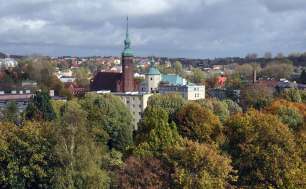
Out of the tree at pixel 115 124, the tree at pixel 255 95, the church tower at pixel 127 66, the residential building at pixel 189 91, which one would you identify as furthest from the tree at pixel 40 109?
the residential building at pixel 189 91

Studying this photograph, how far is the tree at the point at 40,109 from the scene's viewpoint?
107 feet

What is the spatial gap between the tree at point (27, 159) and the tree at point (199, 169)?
778 centimetres

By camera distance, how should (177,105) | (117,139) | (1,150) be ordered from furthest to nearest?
1. (177,105)
2. (117,139)
3. (1,150)

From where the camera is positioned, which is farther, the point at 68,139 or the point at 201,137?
the point at 201,137

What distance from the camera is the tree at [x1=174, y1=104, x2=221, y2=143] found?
1345 inches

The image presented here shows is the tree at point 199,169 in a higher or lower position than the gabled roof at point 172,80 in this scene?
lower

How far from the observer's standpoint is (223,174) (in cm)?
1992

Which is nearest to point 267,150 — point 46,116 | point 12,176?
point 12,176

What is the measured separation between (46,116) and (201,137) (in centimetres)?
1424

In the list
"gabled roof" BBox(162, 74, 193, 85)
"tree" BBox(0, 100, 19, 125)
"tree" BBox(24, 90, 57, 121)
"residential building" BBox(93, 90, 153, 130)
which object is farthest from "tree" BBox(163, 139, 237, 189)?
"gabled roof" BBox(162, 74, 193, 85)

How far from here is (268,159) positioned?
23.3 metres

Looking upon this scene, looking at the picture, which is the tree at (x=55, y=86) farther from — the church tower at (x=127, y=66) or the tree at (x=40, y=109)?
the tree at (x=40, y=109)

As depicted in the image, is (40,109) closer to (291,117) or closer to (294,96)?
(291,117)

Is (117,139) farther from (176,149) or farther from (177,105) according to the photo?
(176,149)
